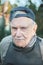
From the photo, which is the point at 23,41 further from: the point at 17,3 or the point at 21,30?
the point at 17,3

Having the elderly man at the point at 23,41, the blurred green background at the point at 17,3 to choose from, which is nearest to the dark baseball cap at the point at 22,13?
the elderly man at the point at 23,41

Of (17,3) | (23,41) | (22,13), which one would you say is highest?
(22,13)

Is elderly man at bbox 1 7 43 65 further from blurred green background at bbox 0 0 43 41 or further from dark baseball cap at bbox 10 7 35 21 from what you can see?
blurred green background at bbox 0 0 43 41

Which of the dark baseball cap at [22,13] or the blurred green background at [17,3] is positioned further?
the blurred green background at [17,3]

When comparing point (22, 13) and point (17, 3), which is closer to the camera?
point (22, 13)

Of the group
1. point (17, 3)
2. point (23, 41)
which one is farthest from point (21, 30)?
point (17, 3)

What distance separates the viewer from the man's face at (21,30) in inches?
51.9

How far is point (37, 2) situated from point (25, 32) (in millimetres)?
1354

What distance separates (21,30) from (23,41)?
0.21 ft

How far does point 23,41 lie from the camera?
1334mm

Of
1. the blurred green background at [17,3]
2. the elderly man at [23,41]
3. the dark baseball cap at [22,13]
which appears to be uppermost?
the dark baseball cap at [22,13]

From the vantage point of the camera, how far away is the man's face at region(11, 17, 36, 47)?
1.32m

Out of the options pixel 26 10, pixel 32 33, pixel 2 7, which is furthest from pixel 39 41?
pixel 2 7

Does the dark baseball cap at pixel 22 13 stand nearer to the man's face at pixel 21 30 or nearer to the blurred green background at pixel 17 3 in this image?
the man's face at pixel 21 30
